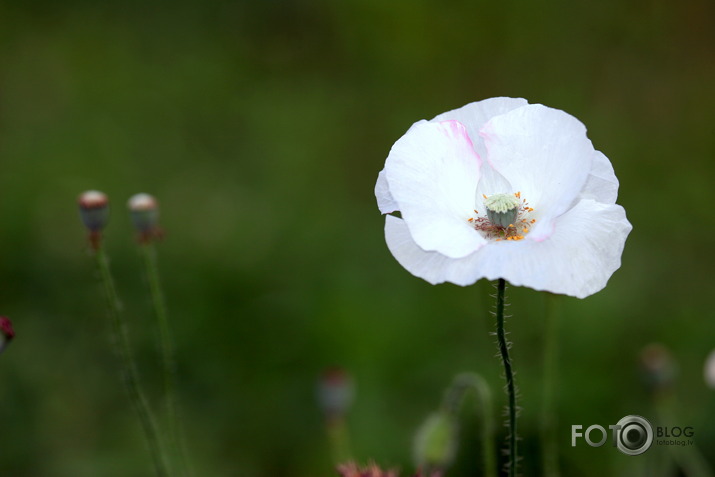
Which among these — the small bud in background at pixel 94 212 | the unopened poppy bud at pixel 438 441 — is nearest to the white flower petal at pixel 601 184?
the unopened poppy bud at pixel 438 441

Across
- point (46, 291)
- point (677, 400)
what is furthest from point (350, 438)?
point (46, 291)

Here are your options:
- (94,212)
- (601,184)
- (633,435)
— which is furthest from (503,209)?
(94,212)

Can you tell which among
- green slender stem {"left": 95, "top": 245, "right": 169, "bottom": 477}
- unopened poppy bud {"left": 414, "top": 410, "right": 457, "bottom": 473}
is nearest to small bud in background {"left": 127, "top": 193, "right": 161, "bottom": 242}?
green slender stem {"left": 95, "top": 245, "right": 169, "bottom": 477}

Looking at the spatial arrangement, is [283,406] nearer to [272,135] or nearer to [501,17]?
[272,135]

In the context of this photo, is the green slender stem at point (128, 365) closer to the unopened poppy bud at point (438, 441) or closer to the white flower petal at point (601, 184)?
the unopened poppy bud at point (438, 441)

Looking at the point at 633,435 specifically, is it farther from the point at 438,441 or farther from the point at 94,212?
the point at 94,212

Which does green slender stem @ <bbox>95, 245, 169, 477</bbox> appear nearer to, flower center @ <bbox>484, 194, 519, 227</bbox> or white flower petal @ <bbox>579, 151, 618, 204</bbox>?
flower center @ <bbox>484, 194, 519, 227</bbox>
